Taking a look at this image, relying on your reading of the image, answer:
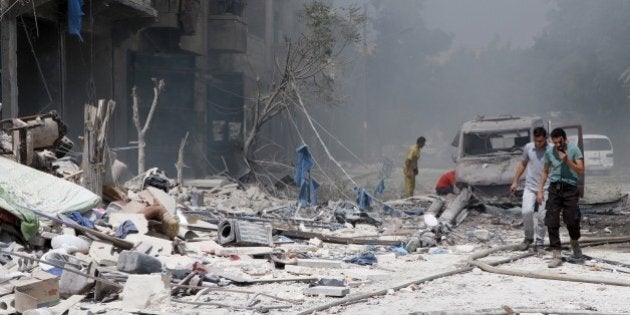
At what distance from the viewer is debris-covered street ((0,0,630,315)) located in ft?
22.0

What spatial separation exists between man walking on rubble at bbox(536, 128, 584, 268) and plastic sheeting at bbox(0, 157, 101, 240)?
228 inches

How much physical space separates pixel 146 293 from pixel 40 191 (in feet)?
13.8

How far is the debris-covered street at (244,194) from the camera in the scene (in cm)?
Result: 670

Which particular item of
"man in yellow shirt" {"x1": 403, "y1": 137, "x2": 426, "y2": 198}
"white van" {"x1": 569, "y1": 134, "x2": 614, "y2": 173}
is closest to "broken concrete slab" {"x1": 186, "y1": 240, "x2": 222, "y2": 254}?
"man in yellow shirt" {"x1": 403, "y1": 137, "x2": 426, "y2": 198}

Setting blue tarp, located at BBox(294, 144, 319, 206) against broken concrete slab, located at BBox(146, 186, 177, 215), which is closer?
→ broken concrete slab, located at BBox(146, 186, 177, 215)

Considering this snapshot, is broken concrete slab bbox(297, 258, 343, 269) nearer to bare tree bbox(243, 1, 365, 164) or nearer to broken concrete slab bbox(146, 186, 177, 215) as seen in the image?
broken concrete slab bbox(146, 186, 177, 215)

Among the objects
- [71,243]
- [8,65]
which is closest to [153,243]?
[71,243]

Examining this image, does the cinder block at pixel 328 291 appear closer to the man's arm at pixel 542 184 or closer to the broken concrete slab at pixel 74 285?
the broken concrete slab at pixel 74 285

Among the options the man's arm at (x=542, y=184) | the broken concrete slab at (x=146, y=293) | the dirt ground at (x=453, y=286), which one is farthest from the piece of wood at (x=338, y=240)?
the broken concrete slab at (x=146, y=293)

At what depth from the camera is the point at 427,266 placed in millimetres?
8750

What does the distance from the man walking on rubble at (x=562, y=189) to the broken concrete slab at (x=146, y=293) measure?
4.26 m

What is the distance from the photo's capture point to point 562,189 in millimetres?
8492

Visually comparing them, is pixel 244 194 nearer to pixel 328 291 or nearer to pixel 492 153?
pixel 492 153

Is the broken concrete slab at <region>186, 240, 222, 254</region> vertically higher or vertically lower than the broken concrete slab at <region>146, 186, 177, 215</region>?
lower
